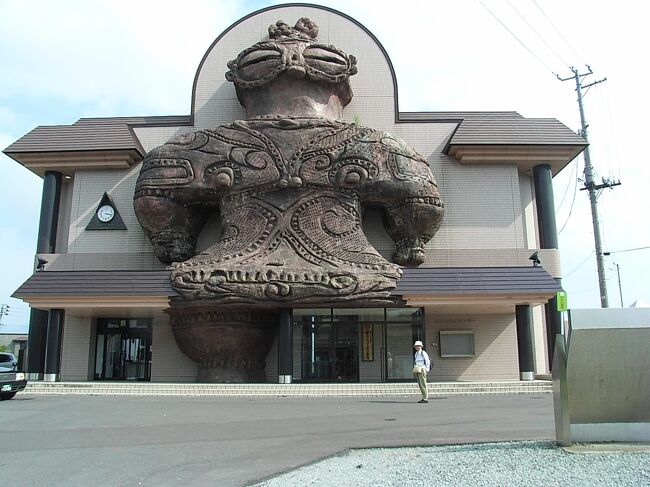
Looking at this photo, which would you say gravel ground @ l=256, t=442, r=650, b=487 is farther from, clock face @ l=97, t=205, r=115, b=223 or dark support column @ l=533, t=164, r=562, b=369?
clock face @ l=97, t=205, r=115, b=223

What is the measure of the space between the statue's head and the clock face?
702 centimetres

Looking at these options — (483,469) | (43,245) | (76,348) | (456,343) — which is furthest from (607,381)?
(43,245)

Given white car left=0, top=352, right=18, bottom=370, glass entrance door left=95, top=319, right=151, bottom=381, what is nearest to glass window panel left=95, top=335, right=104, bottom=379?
glass entrance door left=95, top=319, right=151, bottom=381

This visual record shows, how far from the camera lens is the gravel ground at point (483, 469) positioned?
5484 mm

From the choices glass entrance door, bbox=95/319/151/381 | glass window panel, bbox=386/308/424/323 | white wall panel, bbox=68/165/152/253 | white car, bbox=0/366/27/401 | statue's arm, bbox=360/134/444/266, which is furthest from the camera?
glass entrance door, bbox=95/319/151/381

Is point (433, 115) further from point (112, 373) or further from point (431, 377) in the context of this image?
point (112, 373)

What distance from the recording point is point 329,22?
2528 cm

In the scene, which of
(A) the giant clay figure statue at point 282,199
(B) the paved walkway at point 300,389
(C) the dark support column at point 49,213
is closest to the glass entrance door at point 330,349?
(A) the giant clay figure statue at point 282,199

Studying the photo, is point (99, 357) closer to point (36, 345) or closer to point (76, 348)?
point (76, 348)

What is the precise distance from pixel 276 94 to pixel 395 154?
507 centimetres

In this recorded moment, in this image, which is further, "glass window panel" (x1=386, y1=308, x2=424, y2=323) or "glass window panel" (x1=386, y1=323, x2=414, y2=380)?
"glass window panel" (x1=386, y1=323, x2=414, y2=380)

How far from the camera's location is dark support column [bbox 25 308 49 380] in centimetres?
2256

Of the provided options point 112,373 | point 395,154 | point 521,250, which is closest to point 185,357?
point 112,373

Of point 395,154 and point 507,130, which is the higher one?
point 507,130
